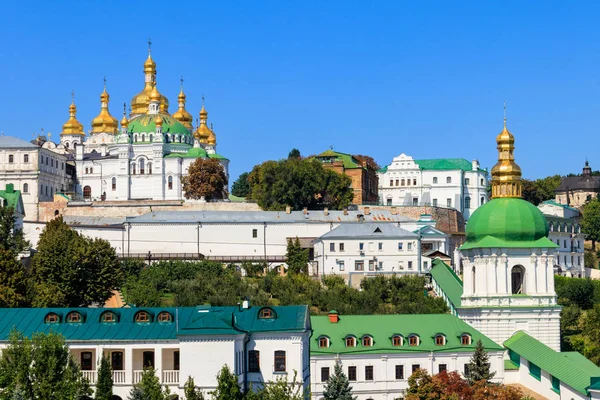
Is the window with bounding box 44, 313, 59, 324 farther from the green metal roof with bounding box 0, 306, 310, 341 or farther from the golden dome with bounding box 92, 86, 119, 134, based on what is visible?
the golden dome with bounding box 92, 86, 119, 134

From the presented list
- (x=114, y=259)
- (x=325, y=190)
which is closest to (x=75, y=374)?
(x=114, y=259)

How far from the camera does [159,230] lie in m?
91.4

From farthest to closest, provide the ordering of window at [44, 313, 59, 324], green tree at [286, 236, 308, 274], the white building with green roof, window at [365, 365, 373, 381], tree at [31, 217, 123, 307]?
the white building with green roof → green tree at [286, 236, 308, 274] → tree at [31, 217, 123, 307] → window at [365, 365, 373, 381] → window at [44, 313, 59, 324]

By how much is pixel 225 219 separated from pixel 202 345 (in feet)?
159

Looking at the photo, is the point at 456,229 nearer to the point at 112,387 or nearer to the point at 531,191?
the point at 531,191

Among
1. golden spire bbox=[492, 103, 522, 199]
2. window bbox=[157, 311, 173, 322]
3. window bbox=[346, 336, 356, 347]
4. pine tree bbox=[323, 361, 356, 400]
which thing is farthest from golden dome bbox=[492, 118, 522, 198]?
window bbox=[157, 311, 173, 322]

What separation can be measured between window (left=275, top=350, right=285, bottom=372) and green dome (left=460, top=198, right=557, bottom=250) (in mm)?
15066

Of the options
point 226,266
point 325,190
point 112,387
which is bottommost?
point 112,387

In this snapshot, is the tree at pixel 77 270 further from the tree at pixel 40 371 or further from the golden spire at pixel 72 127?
the golden spire at pixel 72 127

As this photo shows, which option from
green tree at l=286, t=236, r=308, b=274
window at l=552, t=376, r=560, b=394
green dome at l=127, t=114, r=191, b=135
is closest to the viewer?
window at l=552, t=376, r=560, b=394

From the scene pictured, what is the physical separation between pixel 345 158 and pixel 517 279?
205 ft

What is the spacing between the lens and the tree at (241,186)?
14350 centimetres

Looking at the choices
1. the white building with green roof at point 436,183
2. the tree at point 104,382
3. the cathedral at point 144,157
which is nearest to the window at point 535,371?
the tree at point 104,382

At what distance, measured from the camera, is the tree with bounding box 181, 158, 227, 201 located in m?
110
